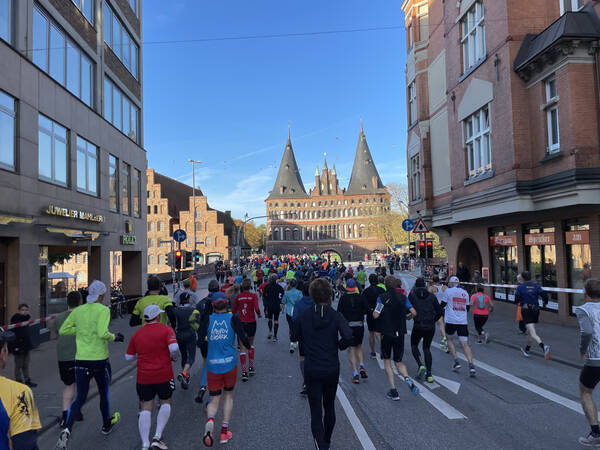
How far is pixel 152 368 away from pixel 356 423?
8.82 ft

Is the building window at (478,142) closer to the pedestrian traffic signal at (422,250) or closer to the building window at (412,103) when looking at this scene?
the pedestrian traffic signal at (422,250)

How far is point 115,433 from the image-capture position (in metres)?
5.41

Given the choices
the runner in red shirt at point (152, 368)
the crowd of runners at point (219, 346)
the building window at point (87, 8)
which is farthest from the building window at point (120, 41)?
the runner in red shirt at point (152, 368)

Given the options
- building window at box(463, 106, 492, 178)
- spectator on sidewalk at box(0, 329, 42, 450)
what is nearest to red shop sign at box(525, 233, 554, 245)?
building window at box(463, 106, 492, 178)

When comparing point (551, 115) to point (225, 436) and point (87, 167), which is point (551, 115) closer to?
point (225, 436)

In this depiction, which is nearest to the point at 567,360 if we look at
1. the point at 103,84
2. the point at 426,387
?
the point at 426,387

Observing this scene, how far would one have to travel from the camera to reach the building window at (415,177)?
22625 millimetres

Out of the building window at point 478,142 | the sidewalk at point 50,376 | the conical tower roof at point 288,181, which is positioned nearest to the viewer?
the sidewalk at point 50,376

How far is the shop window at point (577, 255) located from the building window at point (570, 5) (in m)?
6.70

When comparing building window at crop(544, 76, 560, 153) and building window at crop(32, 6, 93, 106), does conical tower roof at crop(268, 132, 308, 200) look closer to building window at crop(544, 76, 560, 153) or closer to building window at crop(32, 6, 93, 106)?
building window at crop(32, 6, 93, 106)

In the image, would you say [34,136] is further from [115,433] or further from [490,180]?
[490,180]

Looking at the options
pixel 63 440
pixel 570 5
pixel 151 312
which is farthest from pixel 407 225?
pixel 63 440

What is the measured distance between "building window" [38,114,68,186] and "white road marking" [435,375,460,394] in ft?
37.8

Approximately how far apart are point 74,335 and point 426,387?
18.0 feet
